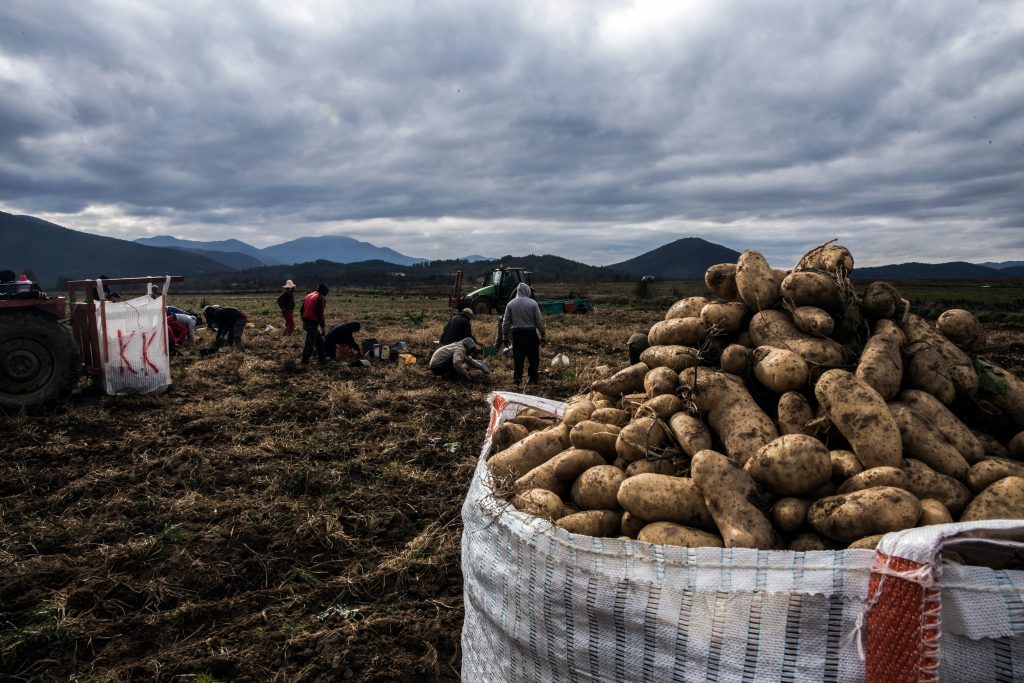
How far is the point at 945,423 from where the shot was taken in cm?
246

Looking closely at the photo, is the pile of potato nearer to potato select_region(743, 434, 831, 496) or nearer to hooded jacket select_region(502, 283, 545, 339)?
potato select_region(743, 434, 831, 496)

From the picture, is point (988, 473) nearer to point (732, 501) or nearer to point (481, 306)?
point (732, 501)

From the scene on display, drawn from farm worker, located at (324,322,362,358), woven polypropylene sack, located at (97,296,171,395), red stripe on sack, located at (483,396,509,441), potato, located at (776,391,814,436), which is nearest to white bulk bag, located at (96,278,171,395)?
woven polypropylene sack, located at (97,296,171,395)

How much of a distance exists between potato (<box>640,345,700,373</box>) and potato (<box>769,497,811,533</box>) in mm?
931

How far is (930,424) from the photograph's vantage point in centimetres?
245

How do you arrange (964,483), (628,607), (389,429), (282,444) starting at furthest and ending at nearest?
1. (389,429)
2. (282,444)
3. (964,483)
4. (628,607)

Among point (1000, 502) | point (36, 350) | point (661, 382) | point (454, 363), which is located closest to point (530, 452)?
point (661, 382)

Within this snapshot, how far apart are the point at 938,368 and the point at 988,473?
0.69 meters

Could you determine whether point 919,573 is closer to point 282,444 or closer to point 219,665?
point 219,665

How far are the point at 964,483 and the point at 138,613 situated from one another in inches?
169

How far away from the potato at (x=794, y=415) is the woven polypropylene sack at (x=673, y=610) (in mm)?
975

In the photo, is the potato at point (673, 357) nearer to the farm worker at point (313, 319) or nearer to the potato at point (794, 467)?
the potato at point (794, 467)

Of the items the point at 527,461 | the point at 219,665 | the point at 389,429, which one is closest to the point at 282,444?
the point at 389,429

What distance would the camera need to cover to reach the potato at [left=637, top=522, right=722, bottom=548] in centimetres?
206
